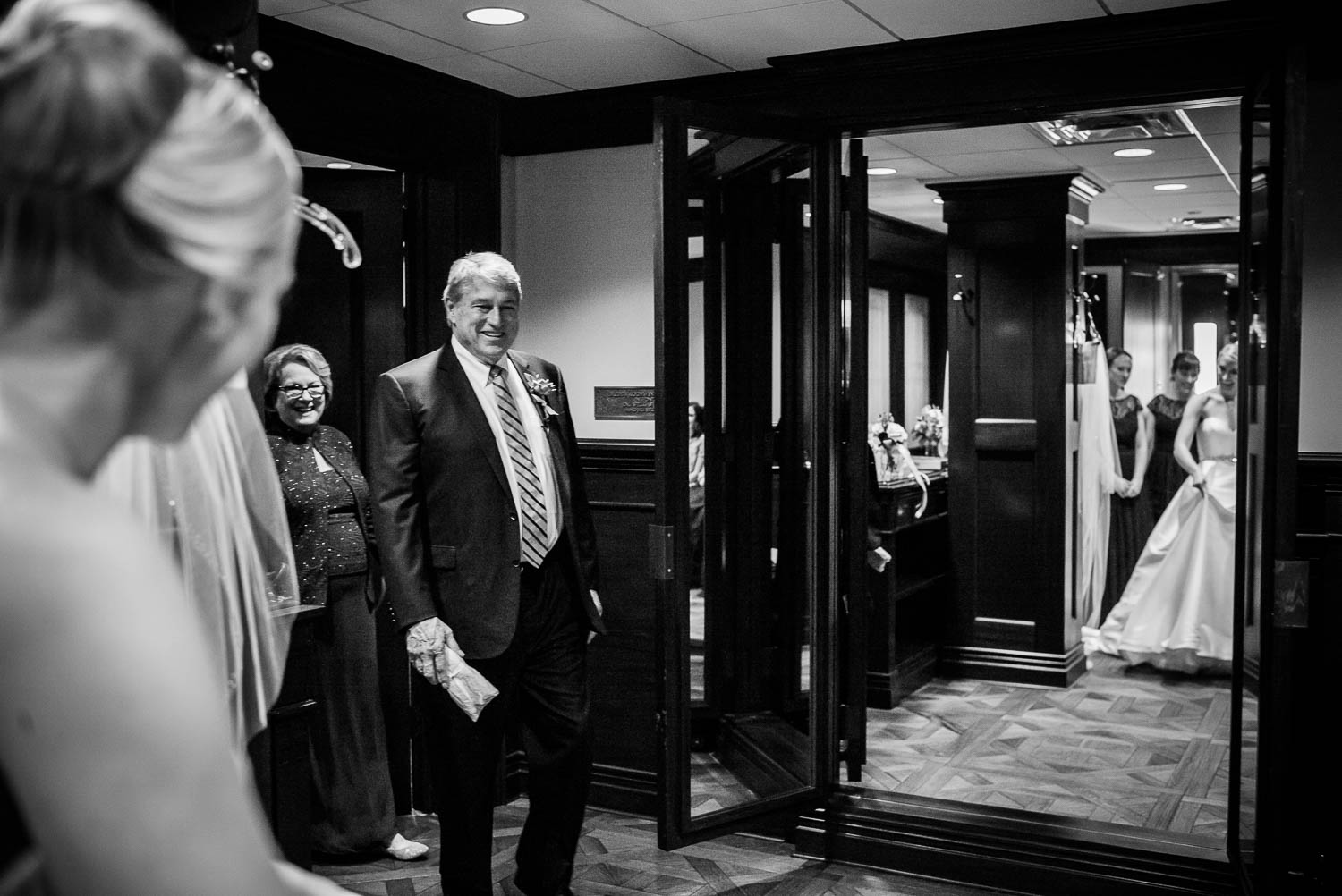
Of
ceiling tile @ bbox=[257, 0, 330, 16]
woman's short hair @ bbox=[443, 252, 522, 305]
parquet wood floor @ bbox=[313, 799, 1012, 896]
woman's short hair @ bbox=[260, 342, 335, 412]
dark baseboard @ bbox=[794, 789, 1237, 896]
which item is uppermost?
ceiling tile @ bbox=[257, 0, 330, 16]

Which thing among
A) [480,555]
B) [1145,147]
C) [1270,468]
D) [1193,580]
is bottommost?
[1193,580]

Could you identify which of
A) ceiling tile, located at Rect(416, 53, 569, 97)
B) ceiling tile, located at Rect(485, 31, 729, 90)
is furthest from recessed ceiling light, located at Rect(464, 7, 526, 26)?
ceiling tile, located at Rect(416, 53, 569, 97)

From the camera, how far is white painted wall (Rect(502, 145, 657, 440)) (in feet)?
14.0

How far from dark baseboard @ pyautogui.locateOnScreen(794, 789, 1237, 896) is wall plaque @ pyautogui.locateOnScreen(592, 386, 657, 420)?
4.64 ft

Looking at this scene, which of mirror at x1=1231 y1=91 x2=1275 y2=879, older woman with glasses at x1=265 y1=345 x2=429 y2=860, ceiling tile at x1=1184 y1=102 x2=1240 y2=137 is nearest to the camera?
mirror at x1=1231 y1=91 x2=1275 y2=879

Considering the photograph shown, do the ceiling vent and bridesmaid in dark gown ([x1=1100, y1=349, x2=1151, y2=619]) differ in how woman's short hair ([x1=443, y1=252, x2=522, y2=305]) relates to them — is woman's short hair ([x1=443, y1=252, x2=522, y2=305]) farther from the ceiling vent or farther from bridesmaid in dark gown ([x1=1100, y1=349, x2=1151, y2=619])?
bridesmaid in dark gown ([x1=1100, y1=349, x2=1151, y2=619])

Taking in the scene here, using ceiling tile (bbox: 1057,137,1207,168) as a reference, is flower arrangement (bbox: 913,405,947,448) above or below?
below

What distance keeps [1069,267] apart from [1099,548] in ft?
5.83

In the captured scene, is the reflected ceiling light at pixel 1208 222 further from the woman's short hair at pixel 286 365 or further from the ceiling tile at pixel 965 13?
the woman's short hair at pixel 286 365

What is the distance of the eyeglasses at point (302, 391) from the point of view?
12.0ft

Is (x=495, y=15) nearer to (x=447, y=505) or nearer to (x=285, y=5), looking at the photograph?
(x=285, y=5)

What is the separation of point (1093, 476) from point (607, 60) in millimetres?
4038

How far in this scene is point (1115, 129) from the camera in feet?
A: 17.2

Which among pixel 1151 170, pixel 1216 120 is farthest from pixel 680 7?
pixel 1151 170
